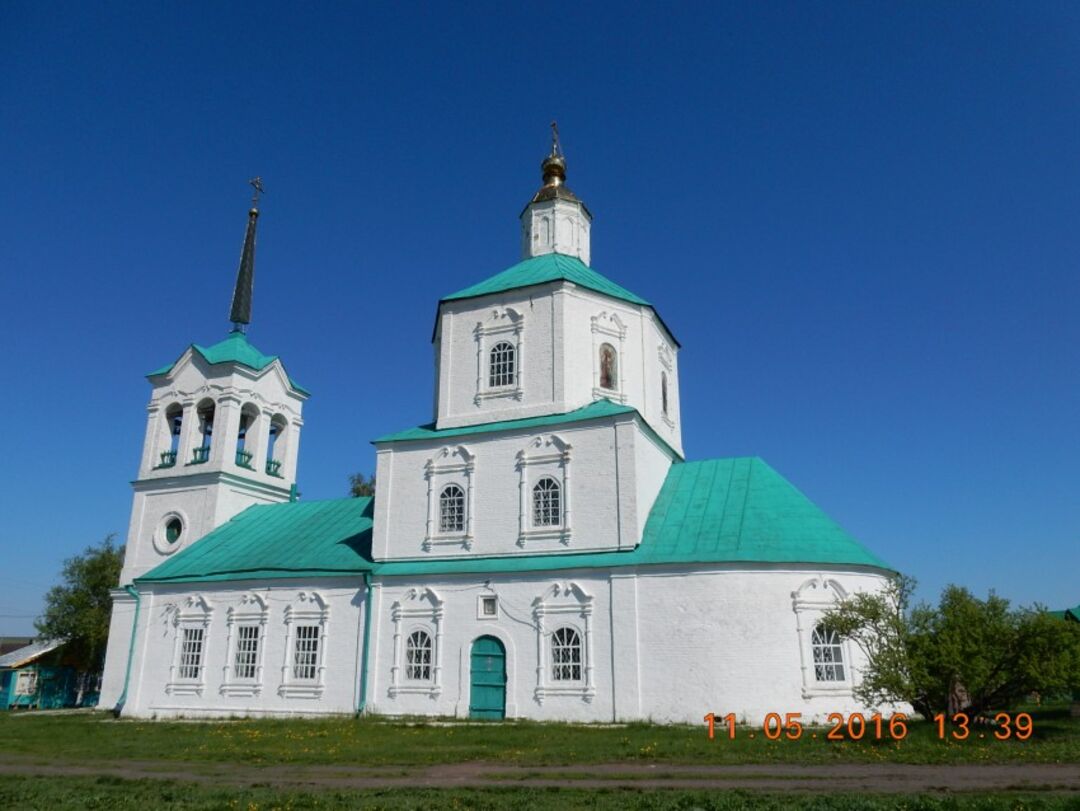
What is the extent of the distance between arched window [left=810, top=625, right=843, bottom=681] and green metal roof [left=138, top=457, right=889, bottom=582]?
1526mm

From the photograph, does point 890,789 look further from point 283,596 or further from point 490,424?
point 283,596

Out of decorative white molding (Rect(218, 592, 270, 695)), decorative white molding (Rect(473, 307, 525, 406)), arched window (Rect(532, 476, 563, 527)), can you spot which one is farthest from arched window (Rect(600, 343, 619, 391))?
decorative white molding (Rect(218, 592, 270, 695))

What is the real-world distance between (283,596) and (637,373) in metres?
11.4

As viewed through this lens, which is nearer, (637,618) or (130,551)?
(637,618)

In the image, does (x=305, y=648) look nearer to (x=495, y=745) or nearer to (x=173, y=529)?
(x=495, y=745)

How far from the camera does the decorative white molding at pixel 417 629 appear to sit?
1941 cm

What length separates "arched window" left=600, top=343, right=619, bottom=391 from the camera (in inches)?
862

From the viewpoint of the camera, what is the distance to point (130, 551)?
28.3 meters

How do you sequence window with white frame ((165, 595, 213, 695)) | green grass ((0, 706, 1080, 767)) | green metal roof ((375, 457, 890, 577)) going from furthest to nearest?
window with white frame ((165, 595, 213, 695))
green metal roof ((375, 457, 890, 577))
green grass ((0, 706, 1080, 767))

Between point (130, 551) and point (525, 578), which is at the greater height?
point (130, 551)

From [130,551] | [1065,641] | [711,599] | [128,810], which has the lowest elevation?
[128,810]

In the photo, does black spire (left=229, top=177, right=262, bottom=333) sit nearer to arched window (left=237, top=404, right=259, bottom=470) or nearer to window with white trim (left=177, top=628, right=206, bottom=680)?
arched window (left=237, top=404, right=259, bottom=470)

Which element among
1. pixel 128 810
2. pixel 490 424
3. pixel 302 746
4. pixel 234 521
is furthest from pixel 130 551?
pixel 128 810

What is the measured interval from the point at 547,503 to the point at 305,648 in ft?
24.9
